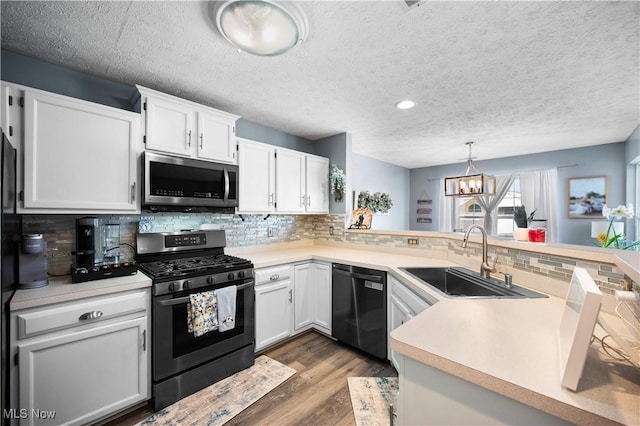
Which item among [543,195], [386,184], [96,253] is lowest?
[96,253]

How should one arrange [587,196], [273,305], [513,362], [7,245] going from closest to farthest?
[513,362]
[7,245]
[273,305]
[587,196]

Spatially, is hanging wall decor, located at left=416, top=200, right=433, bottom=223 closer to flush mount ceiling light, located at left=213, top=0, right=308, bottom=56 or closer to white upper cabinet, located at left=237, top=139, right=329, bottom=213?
white upper cabinet, located at left=237, top=139, right=329, bottom=213

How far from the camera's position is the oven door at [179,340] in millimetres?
1773

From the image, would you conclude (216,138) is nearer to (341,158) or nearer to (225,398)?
(341,158)

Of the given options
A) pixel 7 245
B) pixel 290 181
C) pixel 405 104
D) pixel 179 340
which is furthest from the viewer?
pixel 290 181

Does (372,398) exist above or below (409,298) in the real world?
below

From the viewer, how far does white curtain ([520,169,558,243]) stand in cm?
470

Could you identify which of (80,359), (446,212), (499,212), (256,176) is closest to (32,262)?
(80,359)

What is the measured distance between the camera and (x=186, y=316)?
189 cm

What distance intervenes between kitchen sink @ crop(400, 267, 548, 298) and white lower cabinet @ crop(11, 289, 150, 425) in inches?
76.0

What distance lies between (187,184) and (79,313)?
3.56 feet

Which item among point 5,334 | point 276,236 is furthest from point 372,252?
point 5,334

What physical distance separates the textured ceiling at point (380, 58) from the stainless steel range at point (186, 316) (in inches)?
53.8

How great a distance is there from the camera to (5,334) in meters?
1.31
